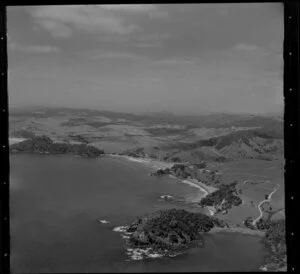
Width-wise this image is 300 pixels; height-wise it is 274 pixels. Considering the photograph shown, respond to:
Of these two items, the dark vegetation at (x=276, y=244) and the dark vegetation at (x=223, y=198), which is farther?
the dark vegetation at (x=223, y=198)

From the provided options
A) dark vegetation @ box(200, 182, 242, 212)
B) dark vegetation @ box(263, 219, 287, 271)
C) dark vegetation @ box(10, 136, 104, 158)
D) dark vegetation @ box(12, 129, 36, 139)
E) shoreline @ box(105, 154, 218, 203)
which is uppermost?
dark vegetation @ box(12, 129, 36, 139)

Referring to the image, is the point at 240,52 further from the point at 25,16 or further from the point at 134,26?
the point at 25,16

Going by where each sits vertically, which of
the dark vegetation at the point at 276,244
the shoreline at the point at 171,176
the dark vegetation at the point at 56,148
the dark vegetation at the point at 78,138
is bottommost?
the dark vegetation at the point at 276,244

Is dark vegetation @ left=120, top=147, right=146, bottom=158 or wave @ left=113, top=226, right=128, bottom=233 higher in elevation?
dark vegetation @ left=120, top=147, right=146, bottom=158

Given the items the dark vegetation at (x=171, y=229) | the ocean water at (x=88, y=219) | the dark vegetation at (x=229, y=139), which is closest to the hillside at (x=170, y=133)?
the dark vegetation at (x=229, y=139)

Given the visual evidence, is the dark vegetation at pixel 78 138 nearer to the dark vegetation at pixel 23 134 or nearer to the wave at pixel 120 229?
the dark vegetation at pixel 23 134

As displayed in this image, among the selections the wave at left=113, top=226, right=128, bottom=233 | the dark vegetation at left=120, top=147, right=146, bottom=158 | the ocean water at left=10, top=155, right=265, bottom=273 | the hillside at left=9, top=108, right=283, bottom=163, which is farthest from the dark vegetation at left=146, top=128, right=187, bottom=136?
the wave at left=113, top=226, right=128, bottom=233

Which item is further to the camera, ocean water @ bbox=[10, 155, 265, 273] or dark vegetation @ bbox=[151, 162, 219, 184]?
dark vegetation @ bbox=[151, 162, 219, 184]

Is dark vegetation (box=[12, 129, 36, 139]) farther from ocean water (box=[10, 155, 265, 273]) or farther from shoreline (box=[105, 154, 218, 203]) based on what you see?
shoreline (box=[105, 154, 218, 203])
